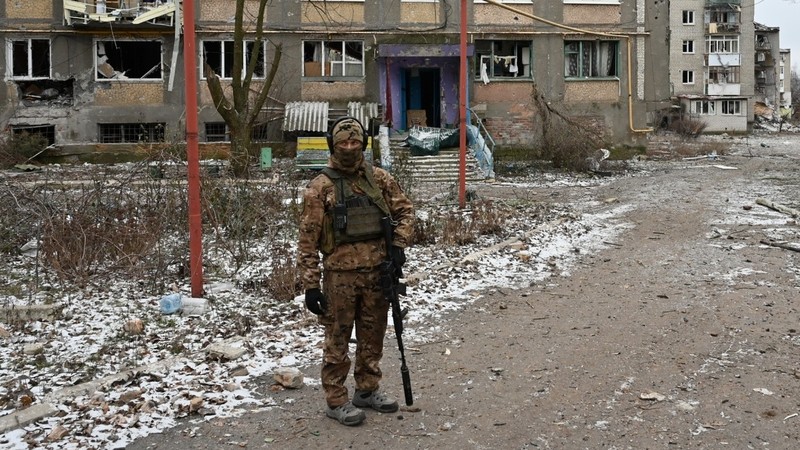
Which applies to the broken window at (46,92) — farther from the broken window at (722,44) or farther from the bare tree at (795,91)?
the bare tree at (795,91)

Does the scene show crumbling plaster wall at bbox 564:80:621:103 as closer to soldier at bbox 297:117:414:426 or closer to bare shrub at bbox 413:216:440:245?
bare shrub at bbox 413:216:440:245

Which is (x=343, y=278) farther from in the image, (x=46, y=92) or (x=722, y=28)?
(x=722, y=28)

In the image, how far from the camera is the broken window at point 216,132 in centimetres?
2461

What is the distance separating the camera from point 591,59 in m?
26.3

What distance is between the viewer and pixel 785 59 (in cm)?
10875

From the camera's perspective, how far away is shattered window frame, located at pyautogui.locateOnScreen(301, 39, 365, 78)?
24.9 m

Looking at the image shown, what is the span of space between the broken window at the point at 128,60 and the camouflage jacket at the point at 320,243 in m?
22.2

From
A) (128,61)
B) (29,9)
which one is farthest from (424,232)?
(29,9)

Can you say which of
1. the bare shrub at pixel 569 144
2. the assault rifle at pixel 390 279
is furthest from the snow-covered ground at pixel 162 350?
the bare shrub at pixel 569 144

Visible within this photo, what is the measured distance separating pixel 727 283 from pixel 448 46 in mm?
17759

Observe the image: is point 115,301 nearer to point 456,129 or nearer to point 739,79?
point 456,129

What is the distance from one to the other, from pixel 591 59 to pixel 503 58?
11.4 feet

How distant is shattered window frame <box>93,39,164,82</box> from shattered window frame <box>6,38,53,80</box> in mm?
1647

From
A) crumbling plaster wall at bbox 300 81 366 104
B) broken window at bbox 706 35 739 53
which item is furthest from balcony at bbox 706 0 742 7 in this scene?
crumbling plaster wall at bbox 300 81 366 104
